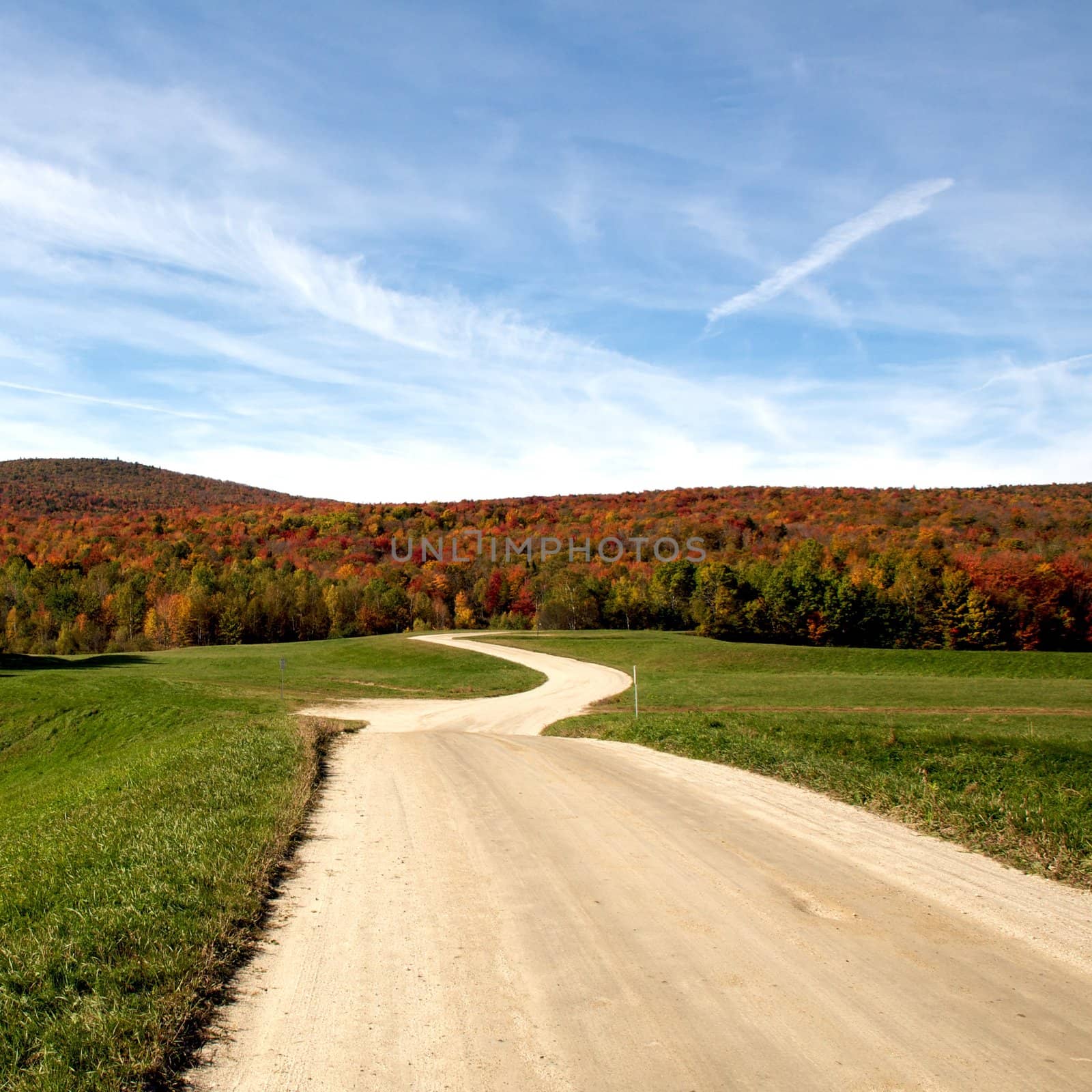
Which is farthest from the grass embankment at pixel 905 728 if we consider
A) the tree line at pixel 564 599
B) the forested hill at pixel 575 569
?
the forested hill at pixel 575 569

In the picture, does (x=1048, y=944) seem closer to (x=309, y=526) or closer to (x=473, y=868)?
(x=473, y=868)

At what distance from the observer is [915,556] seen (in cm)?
7006

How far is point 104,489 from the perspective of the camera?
157m

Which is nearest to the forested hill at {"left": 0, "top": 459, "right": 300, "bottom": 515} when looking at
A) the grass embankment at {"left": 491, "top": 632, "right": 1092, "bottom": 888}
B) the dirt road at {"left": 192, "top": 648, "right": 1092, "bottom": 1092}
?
the grass embankment at {"left": 491, "top": 632, "right": 1092, "bottom": 888}

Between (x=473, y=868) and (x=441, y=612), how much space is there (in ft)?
279

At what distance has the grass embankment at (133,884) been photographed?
13.4 feet

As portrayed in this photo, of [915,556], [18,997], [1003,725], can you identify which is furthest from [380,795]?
[915,556]

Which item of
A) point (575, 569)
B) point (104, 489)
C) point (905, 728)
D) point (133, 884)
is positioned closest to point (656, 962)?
point (133, 884)

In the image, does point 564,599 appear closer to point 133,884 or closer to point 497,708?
point 497,708

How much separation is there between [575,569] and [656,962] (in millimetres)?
86922

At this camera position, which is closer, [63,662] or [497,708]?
[497,708]

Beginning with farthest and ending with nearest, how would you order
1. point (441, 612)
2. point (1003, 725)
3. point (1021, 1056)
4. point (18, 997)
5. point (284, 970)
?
point (441, 612) → point (1003, 725) → point (284, 970) → point (18, 997) → point (1021, 1056)

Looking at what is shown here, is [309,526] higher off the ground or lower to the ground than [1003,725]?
higher

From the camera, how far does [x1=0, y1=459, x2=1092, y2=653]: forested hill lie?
66125 millimetres
